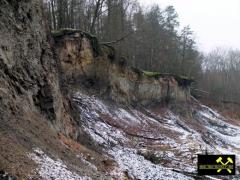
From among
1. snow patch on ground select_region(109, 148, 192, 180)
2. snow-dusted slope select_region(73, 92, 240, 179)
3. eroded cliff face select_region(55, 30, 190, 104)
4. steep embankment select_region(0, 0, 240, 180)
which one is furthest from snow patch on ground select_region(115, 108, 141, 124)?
snow patch on ground select_region(109, 148, 192, 180)

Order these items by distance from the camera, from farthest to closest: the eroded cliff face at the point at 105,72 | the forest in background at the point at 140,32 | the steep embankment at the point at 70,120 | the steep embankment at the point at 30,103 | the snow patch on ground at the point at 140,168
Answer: the forest in background at the point at 140,32
the eroded cliff face at the point at 105,72
the snow patch on ground at the point at 140,168
the steep embankment at the point at 70,120
the steep embankment at the point at 30,103

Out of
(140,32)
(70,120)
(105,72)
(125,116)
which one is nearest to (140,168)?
(70,120)

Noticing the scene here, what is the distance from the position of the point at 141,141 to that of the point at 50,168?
1233 cm

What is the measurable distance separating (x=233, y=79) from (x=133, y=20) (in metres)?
44.5

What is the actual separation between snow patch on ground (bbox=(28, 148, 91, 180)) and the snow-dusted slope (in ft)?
9.92

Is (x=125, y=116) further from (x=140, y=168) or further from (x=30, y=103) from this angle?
(x=30, y=103)

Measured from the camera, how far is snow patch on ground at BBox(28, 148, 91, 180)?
31.3 feet

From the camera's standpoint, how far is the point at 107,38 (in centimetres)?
3494

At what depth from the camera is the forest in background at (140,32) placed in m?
32.2

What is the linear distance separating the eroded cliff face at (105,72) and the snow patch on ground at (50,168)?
9.54m

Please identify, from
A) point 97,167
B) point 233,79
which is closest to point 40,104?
point 97,167

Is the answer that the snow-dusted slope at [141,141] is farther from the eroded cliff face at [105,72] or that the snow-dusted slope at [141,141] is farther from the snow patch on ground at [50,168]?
the snow patch on ground at [50,168]

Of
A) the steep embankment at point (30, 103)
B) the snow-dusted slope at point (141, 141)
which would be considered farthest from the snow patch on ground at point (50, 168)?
the snow-dusted slope at point (141, 141)

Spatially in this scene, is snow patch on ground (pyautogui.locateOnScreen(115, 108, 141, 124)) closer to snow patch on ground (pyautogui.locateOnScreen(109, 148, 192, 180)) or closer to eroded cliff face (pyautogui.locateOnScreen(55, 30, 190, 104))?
eroded cliff face (pyautogui.locateOnScreen(55, 30, 190, 104))
